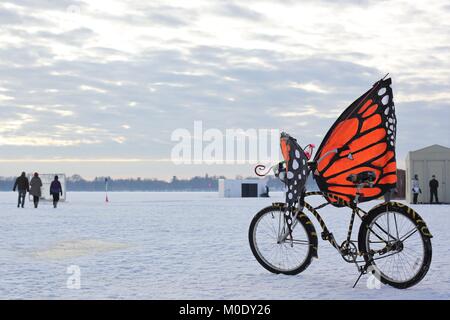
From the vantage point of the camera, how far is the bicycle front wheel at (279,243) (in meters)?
7.26

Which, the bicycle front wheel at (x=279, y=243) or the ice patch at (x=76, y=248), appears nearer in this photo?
the bicycle front wheel at (x=279, y=243)

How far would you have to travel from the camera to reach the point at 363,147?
6773 mm

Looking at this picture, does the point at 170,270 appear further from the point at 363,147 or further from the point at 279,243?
the point at 363,147

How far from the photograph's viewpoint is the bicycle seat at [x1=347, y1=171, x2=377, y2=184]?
659 centimetres

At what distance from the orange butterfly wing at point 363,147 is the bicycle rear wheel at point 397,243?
0.31 meters

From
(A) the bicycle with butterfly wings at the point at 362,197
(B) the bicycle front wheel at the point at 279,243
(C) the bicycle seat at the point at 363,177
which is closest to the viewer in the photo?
(A) the bicycle with butterfly wings at the point at 362,197

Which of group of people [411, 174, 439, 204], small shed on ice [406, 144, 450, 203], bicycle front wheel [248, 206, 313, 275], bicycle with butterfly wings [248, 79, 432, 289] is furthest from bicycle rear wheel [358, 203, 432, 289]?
small shed on ice [406, 144, 450, 203]

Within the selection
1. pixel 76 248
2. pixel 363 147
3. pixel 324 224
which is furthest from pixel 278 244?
pixel 76 248

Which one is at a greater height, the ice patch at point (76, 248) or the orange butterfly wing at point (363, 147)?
the orange butterfly wing at point (363, 147)

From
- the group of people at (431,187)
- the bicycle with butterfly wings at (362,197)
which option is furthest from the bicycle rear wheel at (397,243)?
the group of people at (431,187)

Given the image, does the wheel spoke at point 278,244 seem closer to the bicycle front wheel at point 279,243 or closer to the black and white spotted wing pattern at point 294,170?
the bicycle front wheel at point 279,243
